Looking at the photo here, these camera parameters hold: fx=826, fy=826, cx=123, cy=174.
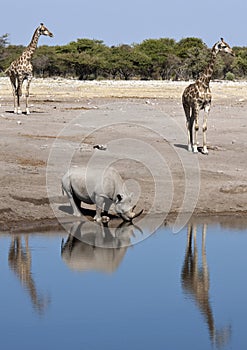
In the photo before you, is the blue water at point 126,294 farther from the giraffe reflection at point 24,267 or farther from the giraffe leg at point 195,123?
the giraffe leg at point 195,123

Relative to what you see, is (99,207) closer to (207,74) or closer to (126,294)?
(126,294)

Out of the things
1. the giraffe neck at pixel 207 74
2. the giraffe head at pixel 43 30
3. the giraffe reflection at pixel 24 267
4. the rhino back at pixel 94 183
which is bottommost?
the giraffe reflection at pixel 24 267

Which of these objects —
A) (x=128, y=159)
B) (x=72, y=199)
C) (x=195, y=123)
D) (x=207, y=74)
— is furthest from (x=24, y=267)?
(x=207, y=74)

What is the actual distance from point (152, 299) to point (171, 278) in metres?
0.90

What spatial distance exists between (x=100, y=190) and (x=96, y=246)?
1.33 metres

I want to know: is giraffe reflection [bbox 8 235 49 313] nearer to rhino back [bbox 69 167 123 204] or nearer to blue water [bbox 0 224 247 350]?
blue water [bbox 0 224 247 350]

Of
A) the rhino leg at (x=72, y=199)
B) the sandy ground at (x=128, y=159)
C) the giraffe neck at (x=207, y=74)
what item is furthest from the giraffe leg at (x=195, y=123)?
the rhino leg at (x=72, y=199)

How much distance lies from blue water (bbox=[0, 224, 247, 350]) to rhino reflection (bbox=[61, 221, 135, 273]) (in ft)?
0.09

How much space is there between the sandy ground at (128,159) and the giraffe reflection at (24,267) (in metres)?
1.13

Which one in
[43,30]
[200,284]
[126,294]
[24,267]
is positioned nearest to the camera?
[126,294]

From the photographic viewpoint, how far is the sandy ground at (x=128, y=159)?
46.4ft

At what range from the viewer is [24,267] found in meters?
10.6

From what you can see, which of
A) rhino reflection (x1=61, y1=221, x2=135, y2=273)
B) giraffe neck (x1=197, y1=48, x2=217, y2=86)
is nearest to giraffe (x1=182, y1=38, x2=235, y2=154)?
giraffe neck (x1=197, y1=48, x2=217, y2=86)

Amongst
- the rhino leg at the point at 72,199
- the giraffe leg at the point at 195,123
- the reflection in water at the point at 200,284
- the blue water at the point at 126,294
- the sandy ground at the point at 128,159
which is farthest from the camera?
the giraffe leg at the point at 195,123
